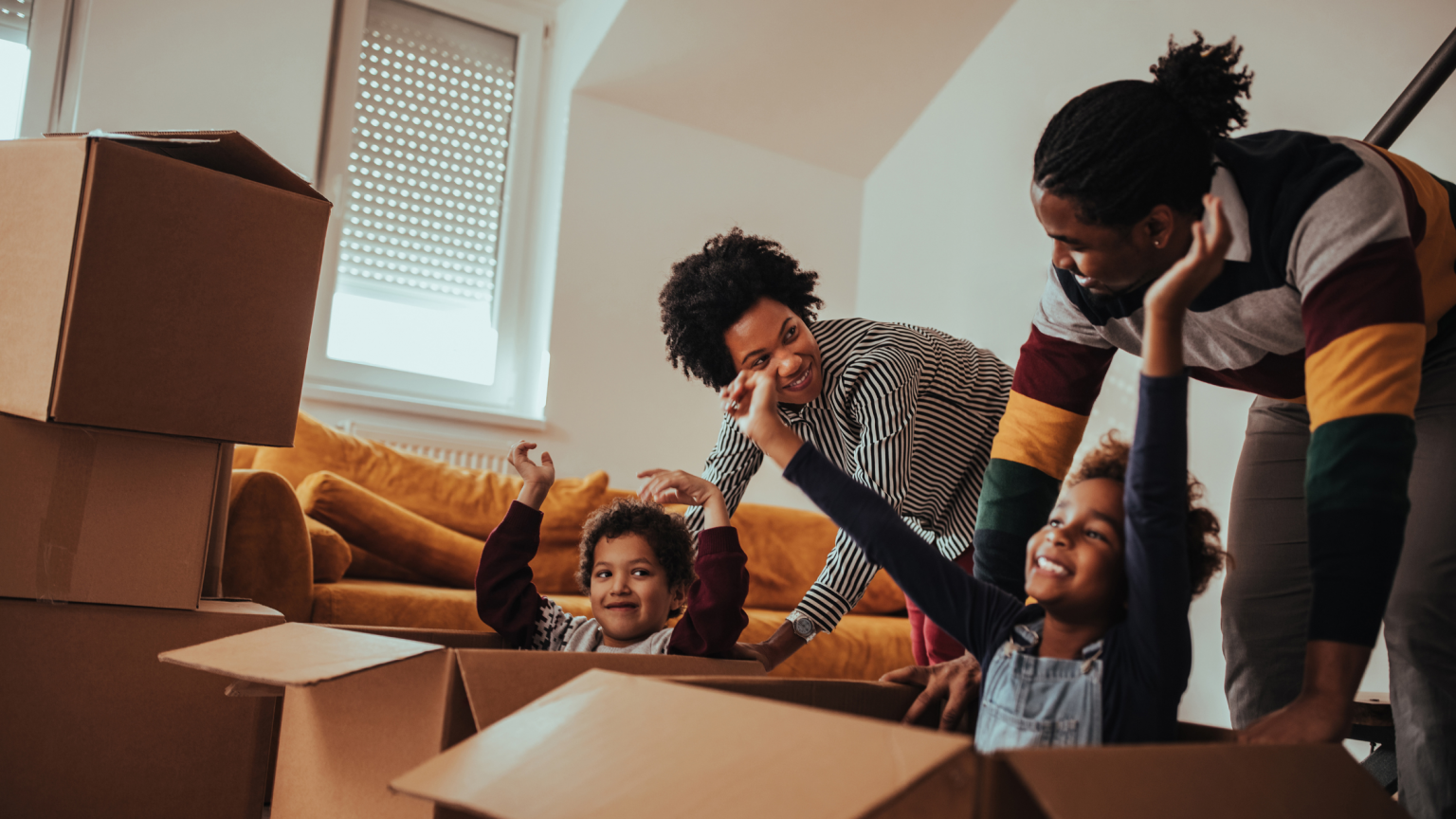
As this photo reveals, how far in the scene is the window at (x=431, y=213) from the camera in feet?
11.0

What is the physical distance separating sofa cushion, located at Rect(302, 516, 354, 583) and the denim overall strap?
1.47 meters

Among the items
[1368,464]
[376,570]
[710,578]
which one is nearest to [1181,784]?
[1368,464]

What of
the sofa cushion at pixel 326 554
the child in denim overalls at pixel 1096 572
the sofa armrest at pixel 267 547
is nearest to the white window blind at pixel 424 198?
the sofa cushion at pixel 326 554

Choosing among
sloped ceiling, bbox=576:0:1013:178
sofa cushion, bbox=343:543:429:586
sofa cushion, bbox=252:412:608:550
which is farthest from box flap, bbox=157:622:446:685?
sloped ceiling, bbox=576:0:1013:178

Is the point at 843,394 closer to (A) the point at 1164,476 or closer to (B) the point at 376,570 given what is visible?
(A) the point at 1164,476

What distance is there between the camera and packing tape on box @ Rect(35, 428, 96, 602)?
3.49ft

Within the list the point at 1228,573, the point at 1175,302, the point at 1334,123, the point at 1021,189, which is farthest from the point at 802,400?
the point at 1021,189

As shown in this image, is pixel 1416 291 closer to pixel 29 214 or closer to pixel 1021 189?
pixel 29 214

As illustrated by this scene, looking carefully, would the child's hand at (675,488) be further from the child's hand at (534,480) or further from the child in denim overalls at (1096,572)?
the child in denim overalls at (1096,572)

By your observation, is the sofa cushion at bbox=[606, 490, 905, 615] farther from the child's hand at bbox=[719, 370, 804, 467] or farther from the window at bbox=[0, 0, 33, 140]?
the window at bbox=[0, 0, 33, 140]

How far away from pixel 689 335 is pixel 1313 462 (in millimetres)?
863

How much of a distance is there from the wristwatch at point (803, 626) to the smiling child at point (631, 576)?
0.38 ft

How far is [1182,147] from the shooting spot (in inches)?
33.4

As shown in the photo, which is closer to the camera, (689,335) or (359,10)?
(689,335)
